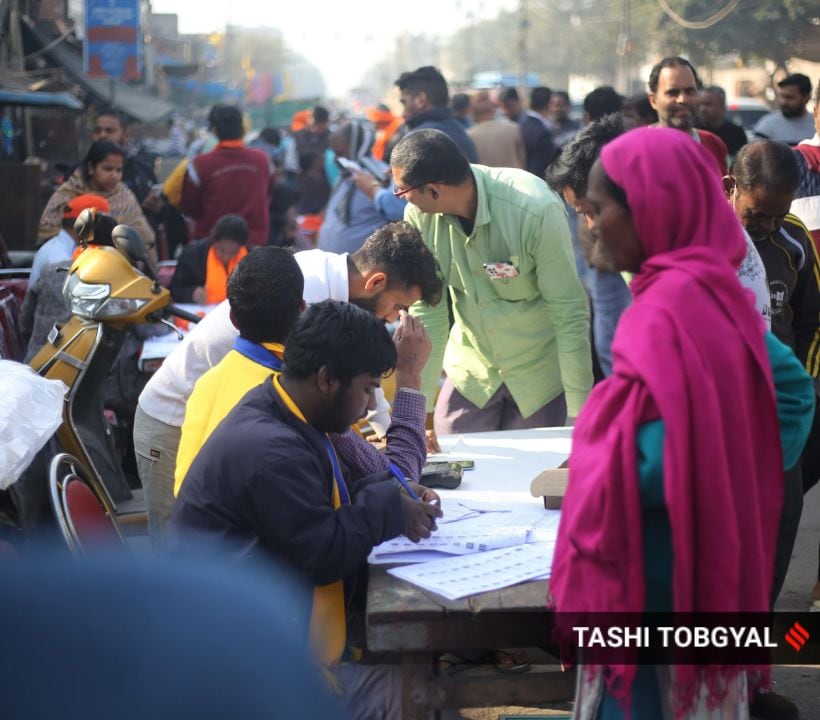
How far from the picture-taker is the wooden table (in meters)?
2.54

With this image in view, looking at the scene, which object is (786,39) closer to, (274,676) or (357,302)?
(357,302)

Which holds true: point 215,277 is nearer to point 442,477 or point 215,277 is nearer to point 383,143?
point 442,477

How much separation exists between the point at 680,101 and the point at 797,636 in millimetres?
2659

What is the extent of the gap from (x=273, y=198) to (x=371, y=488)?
7243 mm

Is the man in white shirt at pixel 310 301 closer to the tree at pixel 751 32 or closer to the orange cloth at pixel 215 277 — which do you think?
the orange cloth at pixel 215 277

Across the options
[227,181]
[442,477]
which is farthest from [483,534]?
[227,181]

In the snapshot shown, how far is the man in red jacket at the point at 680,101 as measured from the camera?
17.8ft

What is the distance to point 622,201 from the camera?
7.21 ft

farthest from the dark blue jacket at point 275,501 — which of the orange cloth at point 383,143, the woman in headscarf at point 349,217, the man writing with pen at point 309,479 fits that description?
the orange cloth at point 383,143

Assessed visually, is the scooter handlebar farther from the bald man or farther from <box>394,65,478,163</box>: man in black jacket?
the bald man

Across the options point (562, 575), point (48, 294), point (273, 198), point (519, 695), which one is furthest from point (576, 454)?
point (273, 198)

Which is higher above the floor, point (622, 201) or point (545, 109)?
point (622, 201)

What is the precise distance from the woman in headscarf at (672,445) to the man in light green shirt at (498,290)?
6.77ft

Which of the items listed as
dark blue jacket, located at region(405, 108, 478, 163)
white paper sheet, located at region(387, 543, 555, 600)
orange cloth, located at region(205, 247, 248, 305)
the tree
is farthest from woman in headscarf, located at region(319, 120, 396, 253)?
the tree
